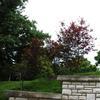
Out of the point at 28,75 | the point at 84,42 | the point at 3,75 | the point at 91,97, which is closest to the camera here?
the point at 91,97

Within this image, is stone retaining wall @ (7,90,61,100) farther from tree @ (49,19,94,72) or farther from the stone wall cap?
tree @ (49,19,94,72)

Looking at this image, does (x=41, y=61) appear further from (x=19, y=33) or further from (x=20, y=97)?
(x=20, y=97)

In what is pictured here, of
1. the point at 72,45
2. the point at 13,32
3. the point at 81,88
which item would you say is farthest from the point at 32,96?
the point at 13,32

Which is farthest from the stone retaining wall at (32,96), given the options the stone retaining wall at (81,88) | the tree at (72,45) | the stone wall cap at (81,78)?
the tree at (72,45)

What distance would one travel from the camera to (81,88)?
9.77 meters

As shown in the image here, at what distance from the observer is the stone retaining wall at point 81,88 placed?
379 inches

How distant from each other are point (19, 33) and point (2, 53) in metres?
1.68

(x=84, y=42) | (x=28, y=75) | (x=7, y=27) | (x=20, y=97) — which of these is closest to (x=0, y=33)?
Answer: (x=7, y=27)

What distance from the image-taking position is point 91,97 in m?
9.60

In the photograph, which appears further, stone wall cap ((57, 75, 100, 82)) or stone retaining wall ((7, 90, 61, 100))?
stone retaining wall ((7, 90, 61, 100))

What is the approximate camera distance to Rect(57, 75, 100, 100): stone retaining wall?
9.62 metres

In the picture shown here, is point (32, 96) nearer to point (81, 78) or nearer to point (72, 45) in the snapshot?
point (81, 78)

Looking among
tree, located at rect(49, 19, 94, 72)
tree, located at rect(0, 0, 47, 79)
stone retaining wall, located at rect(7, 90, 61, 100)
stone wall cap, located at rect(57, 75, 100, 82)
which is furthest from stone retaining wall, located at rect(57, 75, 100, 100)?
tree, located at rect(0, 0, 47, 79)

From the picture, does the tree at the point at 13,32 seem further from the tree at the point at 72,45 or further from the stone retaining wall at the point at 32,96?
the stone retaining wall at the point at 32,96
